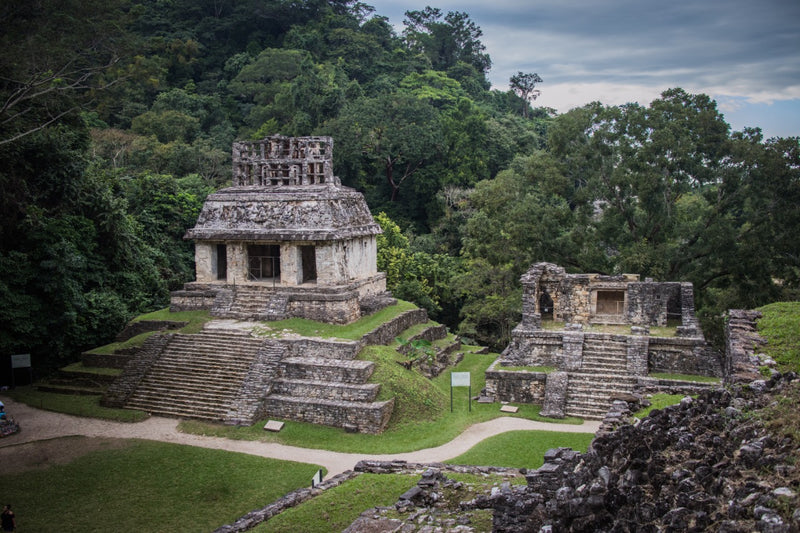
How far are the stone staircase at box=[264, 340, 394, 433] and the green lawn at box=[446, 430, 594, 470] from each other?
256 cm

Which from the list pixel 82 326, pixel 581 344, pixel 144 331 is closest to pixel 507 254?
pixel 581 344

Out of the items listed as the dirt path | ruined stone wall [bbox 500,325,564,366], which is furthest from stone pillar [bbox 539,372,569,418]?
ruined stone wall [bbox 500,325,564,366]

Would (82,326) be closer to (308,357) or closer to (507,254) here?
(308,357)

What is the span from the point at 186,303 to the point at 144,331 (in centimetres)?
150

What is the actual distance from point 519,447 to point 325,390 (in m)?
4.87

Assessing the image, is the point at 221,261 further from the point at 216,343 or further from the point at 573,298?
the point at 573,298

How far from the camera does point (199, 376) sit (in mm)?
16891

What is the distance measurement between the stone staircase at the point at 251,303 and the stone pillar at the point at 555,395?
778 centimetres

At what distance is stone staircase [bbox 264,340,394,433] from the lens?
1512 centimetres

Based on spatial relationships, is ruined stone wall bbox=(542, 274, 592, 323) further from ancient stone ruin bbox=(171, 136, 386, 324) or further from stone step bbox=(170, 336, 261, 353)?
stone step bbox=(170, 336, 261, 353)

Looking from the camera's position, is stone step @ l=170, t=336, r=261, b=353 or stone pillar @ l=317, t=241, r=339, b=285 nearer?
stone step @ l=170, t=336, r=261, b=353

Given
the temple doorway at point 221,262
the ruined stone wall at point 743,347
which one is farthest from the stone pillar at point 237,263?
the ruined stone wall at point 743,347

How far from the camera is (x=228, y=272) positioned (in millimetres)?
20828

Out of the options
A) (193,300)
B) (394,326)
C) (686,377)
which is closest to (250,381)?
(394,326)
